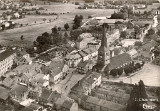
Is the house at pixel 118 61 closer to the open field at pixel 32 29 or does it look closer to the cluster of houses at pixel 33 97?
the cluster of houses at pixel 33 97

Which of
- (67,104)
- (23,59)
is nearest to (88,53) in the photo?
(23,59)

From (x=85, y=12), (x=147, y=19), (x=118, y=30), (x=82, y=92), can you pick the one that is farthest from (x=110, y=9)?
(x=82, y=92)

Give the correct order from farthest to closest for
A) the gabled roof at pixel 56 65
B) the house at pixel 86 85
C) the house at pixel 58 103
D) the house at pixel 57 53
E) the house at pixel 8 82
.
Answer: the house at pixel 57 53 < the gabled roof at pixel 56 65 < the house at pixel 8 82 < the house at pixel 86 85 < the house at pixel 58 103

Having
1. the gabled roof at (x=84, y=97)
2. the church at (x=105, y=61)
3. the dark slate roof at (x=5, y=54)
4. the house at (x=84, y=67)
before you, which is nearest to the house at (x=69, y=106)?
the gabled roof at (x=84, y=97)

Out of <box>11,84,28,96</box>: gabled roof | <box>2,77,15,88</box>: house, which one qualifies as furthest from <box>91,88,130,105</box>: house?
<box>2,77,15,88</box>: house

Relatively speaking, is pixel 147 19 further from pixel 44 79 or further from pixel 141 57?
pixel 44 79

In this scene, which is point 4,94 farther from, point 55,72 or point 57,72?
point 57,72

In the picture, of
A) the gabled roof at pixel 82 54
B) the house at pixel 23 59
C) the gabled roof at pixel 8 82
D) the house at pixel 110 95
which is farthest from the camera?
the gabled roof at pixel 82 54

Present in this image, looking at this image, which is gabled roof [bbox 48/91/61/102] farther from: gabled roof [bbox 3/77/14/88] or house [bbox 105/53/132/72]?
house [bbox 105/53/132/72]
